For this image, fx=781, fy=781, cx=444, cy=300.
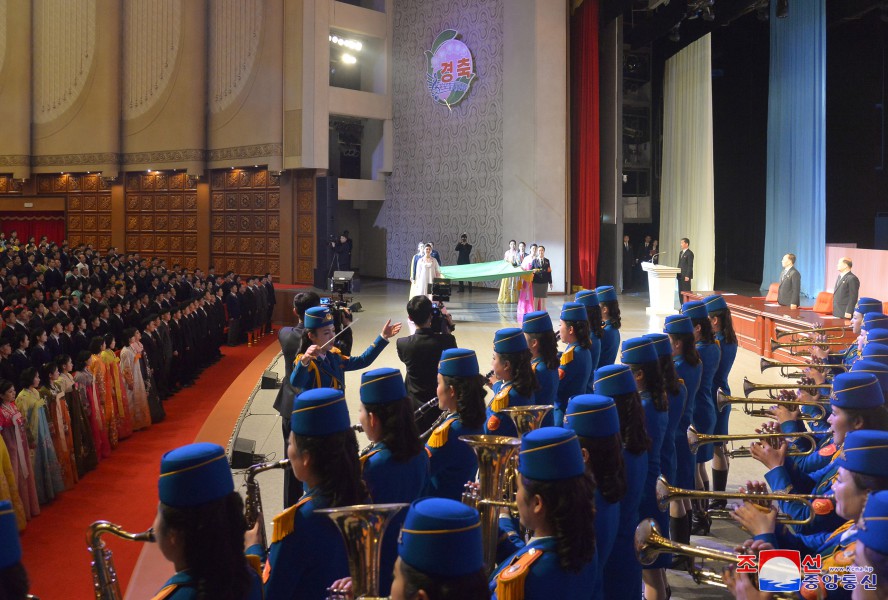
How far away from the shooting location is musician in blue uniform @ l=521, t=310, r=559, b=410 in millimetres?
4825

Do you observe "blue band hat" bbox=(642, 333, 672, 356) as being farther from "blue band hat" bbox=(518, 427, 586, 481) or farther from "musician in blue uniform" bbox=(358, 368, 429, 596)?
"blue band hat" bbox=(518, 427, 586, 481)

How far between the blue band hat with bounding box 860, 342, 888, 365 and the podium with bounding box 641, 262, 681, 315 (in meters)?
11.3

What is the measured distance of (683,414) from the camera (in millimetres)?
4984

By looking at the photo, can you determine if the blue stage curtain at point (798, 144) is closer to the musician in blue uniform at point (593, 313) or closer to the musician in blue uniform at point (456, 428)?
the musician in blue uniform at point (593, 313)

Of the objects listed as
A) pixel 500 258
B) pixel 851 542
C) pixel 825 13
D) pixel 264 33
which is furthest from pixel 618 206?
pixel 851 542

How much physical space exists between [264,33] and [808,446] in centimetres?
2072

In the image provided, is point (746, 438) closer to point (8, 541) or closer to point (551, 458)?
point (551, 458)

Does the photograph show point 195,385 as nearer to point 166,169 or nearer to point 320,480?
point 320,480

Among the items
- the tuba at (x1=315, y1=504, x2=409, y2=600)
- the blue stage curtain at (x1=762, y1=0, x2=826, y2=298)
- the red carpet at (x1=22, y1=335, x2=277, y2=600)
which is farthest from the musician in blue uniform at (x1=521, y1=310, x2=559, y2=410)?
the blue stage curtain at (x1=762, y1=0, x2=826, y2=298)

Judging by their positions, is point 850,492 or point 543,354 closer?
point 850,492

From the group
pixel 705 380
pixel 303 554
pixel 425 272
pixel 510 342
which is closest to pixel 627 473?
pixel 510 342

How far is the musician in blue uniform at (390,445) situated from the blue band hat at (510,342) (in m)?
1.32

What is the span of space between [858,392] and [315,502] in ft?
7.83

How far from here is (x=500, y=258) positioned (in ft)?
73.1
